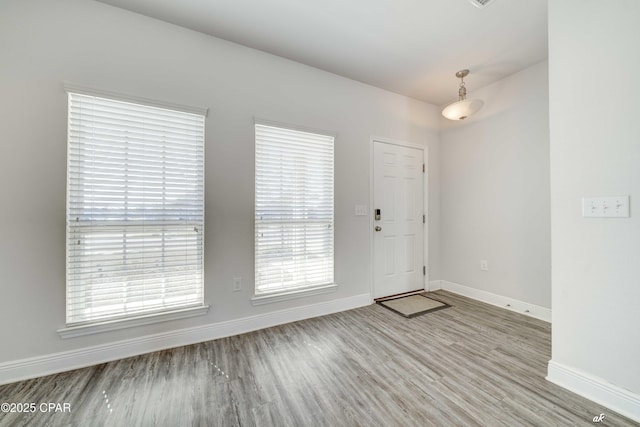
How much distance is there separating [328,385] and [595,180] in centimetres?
212

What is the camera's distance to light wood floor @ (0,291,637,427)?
4.47 ft

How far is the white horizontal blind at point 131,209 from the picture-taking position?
1.81 meters

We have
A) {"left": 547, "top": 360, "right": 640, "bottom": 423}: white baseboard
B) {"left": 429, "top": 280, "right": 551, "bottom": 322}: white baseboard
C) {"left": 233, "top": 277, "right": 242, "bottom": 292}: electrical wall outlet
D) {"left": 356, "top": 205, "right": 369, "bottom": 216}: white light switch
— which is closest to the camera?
{"left": 547, "top": 360, "right": 640, "bottom": 423}: white baseboard

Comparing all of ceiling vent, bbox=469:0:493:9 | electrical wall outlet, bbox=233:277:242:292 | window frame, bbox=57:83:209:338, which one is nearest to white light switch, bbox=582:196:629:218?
ceiling vent, bbox=469:0:493:9

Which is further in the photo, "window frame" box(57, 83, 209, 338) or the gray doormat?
the gray doormat

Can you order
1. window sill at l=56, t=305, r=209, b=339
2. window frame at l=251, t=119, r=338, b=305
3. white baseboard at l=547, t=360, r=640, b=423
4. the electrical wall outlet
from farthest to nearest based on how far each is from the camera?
window frame at l=251, t=119, r=338, b=305, the electrical wall outlet, window sill at l=56, t=305, r=209, b=339, white baseboard at l=547, t=360, r=640, b=423

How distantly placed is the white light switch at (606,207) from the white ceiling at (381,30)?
61.1 inches

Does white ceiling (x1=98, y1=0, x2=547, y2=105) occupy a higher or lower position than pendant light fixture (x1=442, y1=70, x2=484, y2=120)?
higher

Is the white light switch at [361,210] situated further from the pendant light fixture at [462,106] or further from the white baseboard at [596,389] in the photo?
the white baseboard at [596,389]

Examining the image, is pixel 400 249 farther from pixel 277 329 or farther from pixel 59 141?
pixel 59 141

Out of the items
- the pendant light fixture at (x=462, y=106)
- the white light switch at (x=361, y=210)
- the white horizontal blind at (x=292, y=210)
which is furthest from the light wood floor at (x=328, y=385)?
the pendant light fixture at (x=462, y=106)

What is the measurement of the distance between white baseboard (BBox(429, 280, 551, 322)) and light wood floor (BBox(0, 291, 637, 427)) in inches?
13.8

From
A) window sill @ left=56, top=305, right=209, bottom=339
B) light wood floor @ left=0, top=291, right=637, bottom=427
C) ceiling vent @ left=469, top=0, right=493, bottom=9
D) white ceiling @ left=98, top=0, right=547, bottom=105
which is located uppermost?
white ceiling @ left=98, top=0, right=547, bottom=105

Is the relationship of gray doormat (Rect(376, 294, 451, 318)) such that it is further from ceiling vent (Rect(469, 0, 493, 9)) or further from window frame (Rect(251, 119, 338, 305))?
ceiling vent (Rect(469, 0, 493, 9))
